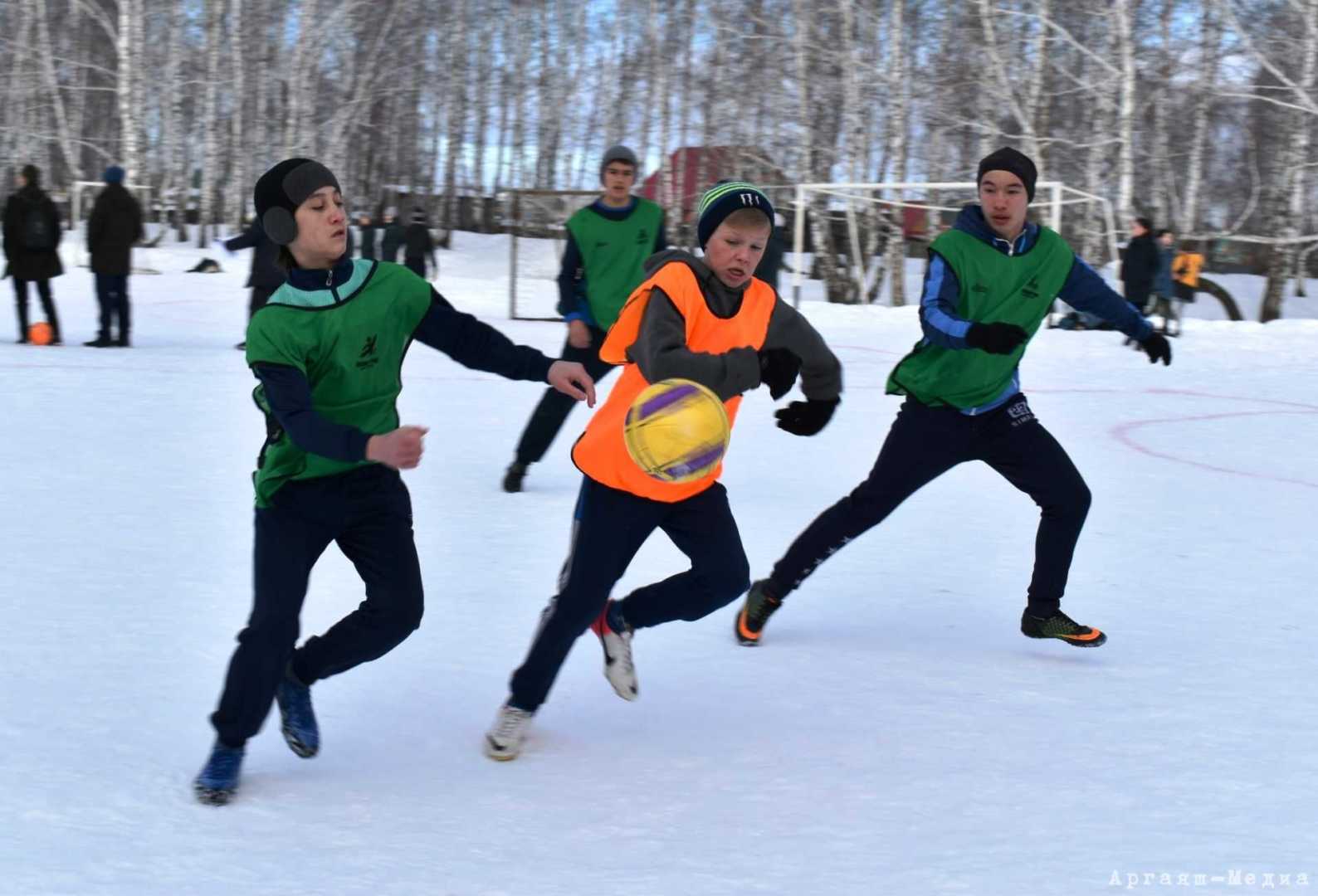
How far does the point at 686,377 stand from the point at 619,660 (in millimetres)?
938

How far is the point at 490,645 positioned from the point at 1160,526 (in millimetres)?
3642

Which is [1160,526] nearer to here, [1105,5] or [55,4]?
[1105,5]

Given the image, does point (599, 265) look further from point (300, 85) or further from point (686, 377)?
point (300, 85)

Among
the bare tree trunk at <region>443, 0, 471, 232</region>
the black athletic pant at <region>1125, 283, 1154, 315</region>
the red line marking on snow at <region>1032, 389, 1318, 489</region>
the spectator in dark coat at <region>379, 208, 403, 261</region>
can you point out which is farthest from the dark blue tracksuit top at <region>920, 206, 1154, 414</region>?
the bare tree trunk at <region>443, 0, 471, 232</region>

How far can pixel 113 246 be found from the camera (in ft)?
44.4

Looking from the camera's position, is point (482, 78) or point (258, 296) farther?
point (482, 78)

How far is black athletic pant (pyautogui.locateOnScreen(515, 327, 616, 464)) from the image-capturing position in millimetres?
7203

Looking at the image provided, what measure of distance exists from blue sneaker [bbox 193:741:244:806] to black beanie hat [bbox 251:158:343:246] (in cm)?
113

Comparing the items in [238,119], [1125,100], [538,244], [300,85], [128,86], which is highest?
[1125,100]

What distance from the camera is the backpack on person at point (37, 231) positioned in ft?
43.2

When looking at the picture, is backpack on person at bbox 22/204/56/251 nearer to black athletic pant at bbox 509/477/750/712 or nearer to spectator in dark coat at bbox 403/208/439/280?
spectator in dark coat at bbox 403/208/439/280

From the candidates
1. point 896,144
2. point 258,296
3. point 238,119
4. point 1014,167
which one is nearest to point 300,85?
point 238,119

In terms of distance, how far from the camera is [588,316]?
23.9 feet

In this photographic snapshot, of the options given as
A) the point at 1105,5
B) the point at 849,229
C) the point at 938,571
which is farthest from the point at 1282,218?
the point at 938,571
